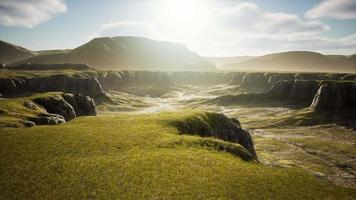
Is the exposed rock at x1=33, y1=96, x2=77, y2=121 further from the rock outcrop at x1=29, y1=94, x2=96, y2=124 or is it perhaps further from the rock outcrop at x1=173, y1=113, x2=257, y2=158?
the rock outcrop at x1=173, y1=113, x2=257, y2=158

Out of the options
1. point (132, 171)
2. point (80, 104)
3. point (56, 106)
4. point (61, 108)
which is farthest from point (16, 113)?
point (132, 171)

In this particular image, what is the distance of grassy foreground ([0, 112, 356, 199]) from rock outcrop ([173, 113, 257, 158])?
1134 centimetres

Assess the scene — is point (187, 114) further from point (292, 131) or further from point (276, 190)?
point (292, 131)

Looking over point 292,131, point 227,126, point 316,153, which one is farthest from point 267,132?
Result: point 227,126

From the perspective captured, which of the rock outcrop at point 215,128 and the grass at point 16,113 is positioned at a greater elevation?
the grass at point 16,113

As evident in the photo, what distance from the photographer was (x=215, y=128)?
77.5m

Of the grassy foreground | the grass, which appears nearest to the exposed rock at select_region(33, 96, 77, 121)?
the grass

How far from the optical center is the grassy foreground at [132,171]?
121ft

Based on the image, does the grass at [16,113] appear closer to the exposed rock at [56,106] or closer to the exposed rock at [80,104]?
→ the exposed rock at [56,106]

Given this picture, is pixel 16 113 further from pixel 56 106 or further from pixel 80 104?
pixel 80 104

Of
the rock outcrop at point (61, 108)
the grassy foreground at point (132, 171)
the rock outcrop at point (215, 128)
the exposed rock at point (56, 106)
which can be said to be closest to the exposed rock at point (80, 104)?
the rock outcrop at point (61, 108)

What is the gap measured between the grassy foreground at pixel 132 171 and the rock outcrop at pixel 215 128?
11.3 metres

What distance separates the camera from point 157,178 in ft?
133

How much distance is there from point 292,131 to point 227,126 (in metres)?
116
